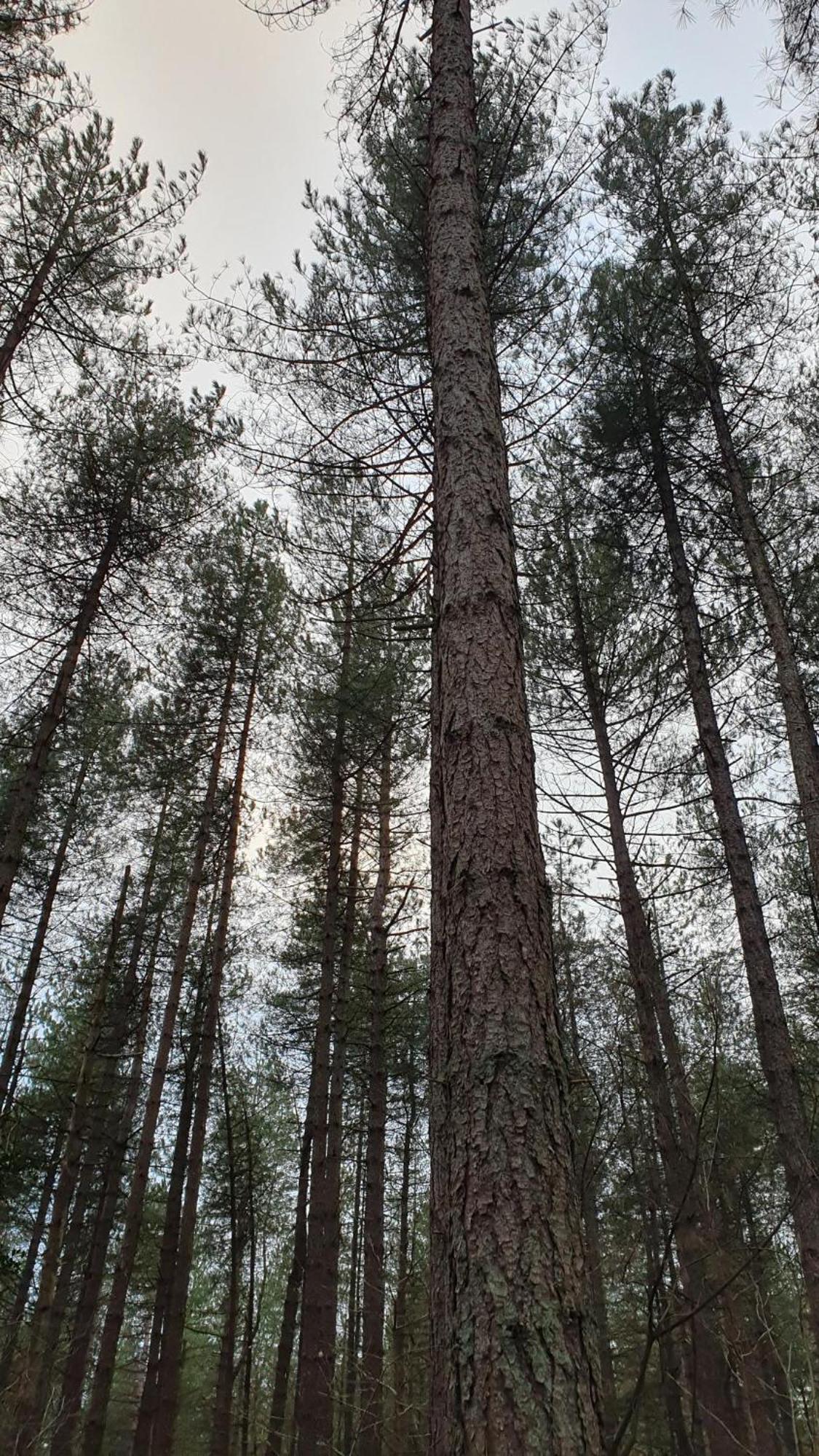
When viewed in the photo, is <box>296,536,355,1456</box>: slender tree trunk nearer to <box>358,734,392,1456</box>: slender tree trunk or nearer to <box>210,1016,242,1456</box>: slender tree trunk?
<box>358,734,392,1456</box>: slender tree trunk

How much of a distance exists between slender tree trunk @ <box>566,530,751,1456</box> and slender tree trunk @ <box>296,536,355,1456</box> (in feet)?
9.66

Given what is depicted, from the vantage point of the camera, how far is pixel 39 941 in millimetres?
11828

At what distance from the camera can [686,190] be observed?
9250 mm

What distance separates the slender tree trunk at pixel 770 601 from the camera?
6.63 meters

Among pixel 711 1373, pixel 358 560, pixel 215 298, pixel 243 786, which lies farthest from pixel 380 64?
pixel 711 1373

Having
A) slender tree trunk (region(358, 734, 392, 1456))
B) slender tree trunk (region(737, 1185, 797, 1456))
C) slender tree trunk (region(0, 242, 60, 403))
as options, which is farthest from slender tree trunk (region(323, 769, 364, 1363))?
slender tree trunk (region(0, 242, 60, 403))

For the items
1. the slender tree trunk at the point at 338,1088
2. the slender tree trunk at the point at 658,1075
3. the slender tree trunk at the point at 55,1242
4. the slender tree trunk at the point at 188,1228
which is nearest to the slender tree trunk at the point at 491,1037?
the slender tree trunk at the point at 658,1075

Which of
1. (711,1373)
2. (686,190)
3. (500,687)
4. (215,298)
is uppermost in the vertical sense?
(686,190)

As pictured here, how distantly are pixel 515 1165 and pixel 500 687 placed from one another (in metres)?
1.25

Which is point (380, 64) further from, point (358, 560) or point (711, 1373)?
point (711, 1373)

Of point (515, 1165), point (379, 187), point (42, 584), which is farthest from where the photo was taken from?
point (42, 584)

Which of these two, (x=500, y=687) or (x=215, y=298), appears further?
(x=215, y=298)

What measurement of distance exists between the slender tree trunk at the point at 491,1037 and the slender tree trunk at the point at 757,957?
413 cm

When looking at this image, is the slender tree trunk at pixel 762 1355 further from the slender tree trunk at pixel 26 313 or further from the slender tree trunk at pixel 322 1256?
the slender tree trunk at pixel 26 313
